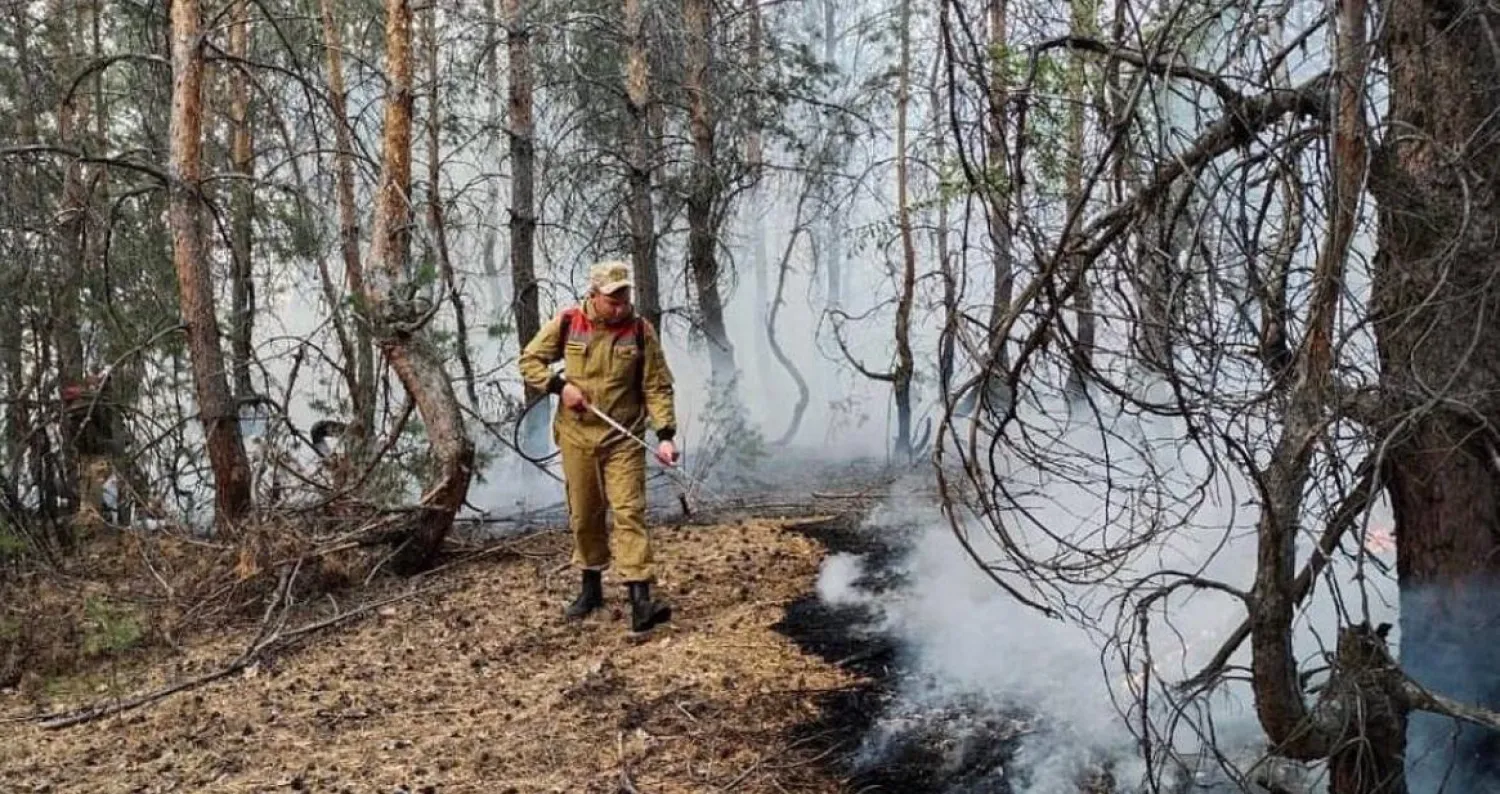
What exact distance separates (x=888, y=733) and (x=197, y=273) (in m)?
5.83

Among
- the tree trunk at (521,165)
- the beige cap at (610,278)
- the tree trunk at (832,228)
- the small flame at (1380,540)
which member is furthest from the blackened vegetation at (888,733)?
the tree trunk at (832,228)

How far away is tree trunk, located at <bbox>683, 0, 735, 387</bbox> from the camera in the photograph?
13188 millimetres

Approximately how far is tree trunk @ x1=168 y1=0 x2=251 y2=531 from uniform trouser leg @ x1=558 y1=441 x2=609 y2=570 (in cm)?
279

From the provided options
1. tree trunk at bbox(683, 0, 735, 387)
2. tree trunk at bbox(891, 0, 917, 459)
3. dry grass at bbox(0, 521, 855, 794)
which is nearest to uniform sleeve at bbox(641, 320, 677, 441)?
dry grass at bbox(0, 521, 855, 794)

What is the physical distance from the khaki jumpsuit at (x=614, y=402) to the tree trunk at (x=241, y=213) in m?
3.24

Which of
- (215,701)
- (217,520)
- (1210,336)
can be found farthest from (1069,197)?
(217,520)

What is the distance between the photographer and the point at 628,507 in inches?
256

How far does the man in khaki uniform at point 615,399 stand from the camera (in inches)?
256

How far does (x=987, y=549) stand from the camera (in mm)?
8516

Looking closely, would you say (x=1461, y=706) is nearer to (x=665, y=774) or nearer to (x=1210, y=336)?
(x=1210, y=336)

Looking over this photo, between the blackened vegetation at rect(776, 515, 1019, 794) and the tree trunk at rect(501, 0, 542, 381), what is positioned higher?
the tree trunk at rect(501, 0, 542, 381)

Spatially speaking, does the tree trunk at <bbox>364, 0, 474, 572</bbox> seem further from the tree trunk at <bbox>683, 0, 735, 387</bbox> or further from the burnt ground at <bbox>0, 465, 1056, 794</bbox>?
the tree trunk at <bbox>683, 0, 735, 387</bbox>

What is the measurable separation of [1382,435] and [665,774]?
9.67ft

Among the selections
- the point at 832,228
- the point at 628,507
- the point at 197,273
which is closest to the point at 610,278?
the point at 628,507
